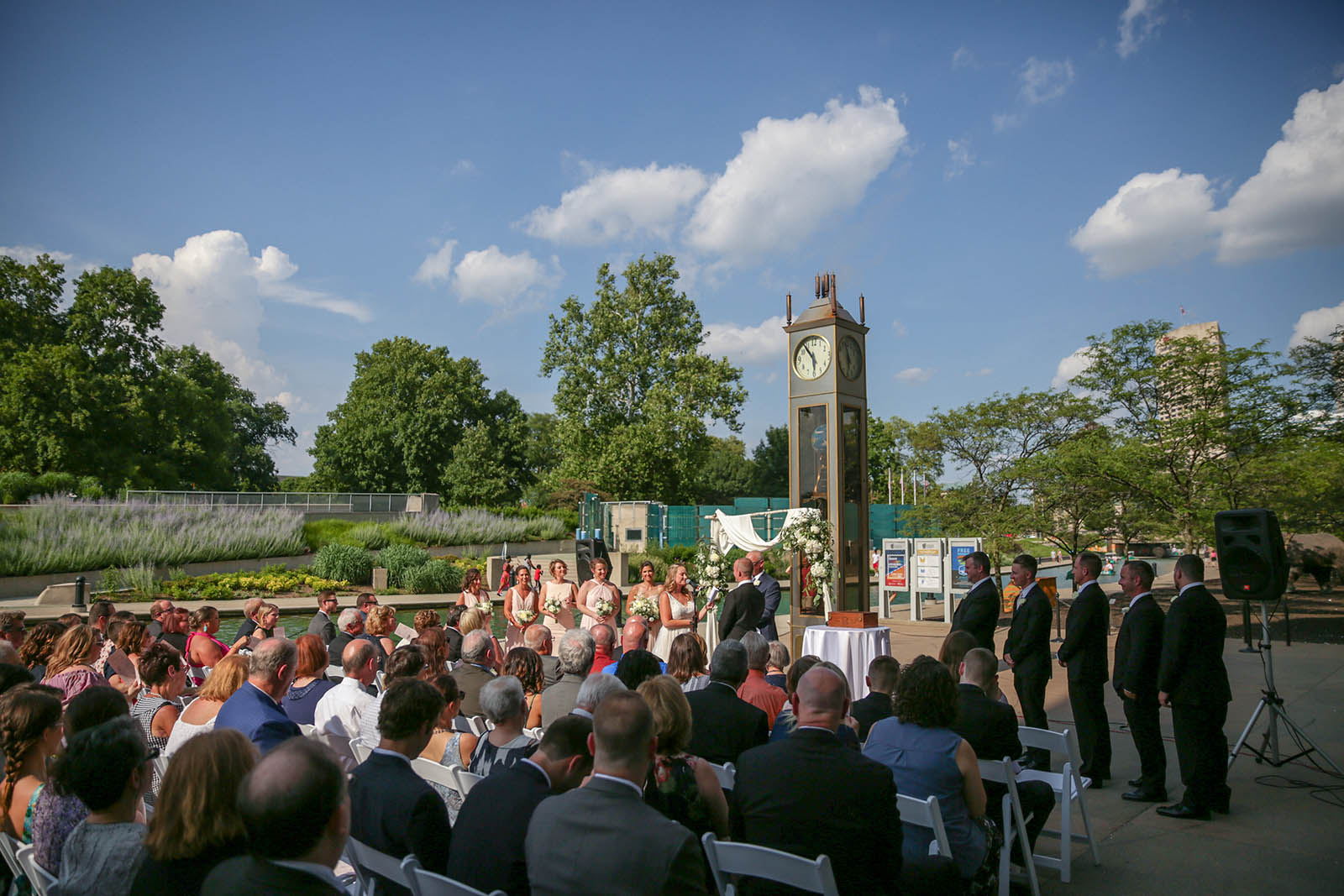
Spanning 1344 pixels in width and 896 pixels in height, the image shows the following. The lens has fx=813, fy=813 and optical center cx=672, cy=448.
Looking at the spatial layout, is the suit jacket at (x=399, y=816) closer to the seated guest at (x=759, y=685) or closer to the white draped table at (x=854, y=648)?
the seated guest at (x=759, y=685)

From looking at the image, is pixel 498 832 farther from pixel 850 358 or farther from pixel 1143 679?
pixel 850 358

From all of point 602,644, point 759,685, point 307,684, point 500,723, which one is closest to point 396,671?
point 307,684

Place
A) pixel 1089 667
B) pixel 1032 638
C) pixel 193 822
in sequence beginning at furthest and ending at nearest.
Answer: pixel 1032 638
pixel 1089 667
pixel 193 822

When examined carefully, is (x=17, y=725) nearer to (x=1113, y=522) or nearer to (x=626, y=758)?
(x=626, y=758)

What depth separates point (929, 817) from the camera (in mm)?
3156

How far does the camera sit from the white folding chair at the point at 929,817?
9.91ft

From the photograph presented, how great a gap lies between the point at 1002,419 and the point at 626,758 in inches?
1085

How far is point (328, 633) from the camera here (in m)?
7.47

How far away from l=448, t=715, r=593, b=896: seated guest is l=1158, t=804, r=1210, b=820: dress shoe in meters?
4.44

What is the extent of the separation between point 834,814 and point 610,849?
2.83ft

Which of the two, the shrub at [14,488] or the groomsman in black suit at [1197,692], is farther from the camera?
the shrub at [14,488]

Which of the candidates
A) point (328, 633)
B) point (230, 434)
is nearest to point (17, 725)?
point (328, 633)

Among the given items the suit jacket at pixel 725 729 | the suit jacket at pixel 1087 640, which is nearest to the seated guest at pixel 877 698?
the suit jacket at pixel 725 729

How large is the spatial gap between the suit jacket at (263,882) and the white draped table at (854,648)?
7.30 m
